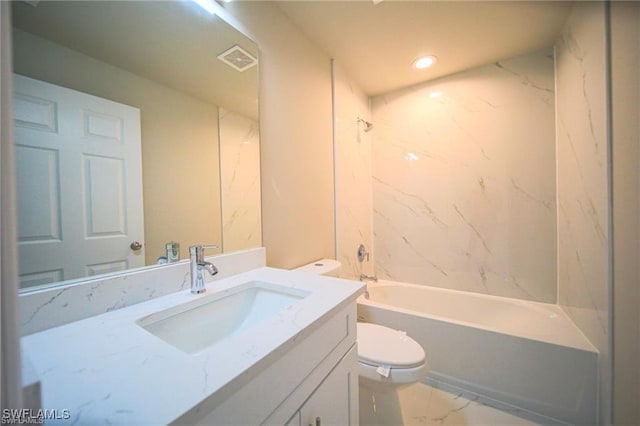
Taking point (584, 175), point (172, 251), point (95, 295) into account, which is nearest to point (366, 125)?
point (584, 175)

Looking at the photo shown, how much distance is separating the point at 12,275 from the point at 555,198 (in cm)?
259

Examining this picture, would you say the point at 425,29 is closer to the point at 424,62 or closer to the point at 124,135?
the point at 424,62

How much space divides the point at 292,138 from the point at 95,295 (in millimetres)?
1209

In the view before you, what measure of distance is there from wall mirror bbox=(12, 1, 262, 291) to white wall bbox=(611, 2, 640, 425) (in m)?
1.64

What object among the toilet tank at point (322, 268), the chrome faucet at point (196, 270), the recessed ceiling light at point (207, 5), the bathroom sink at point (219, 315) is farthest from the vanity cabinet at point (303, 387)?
the recessed ceiling light at point (207, 5)

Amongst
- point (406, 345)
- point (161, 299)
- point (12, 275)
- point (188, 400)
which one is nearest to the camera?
point (12, 275)

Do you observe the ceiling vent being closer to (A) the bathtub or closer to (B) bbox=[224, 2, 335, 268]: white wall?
(B) bbox=[224, 2, 335, 268]: white wall

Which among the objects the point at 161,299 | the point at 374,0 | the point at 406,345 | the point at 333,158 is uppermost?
the point at 374,0

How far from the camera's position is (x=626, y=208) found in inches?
40.9

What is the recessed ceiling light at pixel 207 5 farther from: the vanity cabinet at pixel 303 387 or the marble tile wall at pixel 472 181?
the marble tile wall at pixel 472 181

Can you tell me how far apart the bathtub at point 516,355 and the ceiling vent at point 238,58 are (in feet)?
5.58

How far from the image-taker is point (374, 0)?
1.36m

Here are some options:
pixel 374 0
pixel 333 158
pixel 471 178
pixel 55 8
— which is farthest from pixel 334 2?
pixel 471 178

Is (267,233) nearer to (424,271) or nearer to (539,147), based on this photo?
(424,271)
